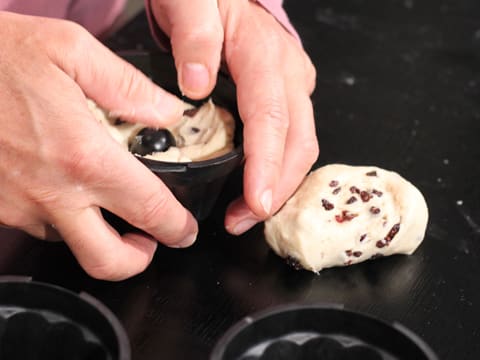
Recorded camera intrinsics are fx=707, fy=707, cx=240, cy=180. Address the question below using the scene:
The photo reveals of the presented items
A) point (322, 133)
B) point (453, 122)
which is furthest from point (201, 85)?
point (453, 122)

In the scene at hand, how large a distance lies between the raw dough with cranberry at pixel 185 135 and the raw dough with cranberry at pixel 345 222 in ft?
0.46

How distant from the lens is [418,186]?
120 cm

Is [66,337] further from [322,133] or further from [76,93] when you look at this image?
[322,133]

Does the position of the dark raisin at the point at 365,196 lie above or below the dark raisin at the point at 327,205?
below

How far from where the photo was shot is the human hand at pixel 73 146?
0.85 metres

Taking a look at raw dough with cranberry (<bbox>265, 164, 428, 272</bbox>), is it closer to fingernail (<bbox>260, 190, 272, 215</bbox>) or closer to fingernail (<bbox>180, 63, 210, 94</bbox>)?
fingernail (<bbox>260, 190, 272, 215</bbox>)

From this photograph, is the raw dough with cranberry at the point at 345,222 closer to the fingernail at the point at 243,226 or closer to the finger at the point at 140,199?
the fingernail at the point at 243,226

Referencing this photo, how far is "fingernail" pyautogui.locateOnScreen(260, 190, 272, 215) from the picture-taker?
96 centimetres

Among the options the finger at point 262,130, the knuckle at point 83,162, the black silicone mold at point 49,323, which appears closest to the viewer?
the black silicone mold at point 49,323

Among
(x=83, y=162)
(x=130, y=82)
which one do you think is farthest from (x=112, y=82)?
(x=83, y=162)

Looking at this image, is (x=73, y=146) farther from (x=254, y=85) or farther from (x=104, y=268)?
(x=254, y=85)

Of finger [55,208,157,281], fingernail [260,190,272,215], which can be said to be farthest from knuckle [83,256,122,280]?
fingernail [260,190,272,215]

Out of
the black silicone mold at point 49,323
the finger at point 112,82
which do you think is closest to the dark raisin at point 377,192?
the finger at point 112,82

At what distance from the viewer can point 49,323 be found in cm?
66
